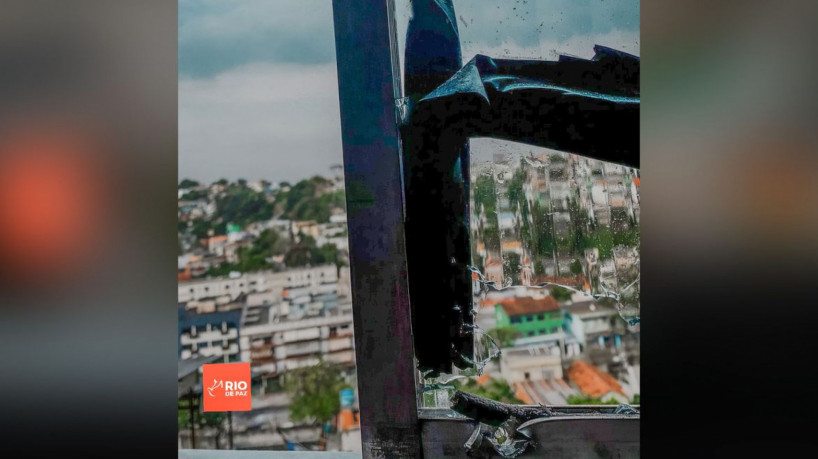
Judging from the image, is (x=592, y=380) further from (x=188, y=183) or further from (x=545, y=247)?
(x=188, y=183)

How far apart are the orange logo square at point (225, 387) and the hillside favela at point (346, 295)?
3 centimetres

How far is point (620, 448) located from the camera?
244 centimetres

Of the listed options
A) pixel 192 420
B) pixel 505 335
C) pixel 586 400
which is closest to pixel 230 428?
pixel 192 420

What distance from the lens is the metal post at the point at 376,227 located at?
2.45 m

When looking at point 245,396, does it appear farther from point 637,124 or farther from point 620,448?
point 637,124

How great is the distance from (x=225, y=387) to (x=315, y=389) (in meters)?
0.39

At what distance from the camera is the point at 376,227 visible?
97.9 inches

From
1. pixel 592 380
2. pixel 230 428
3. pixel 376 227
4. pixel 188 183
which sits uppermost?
pixel 188 183
